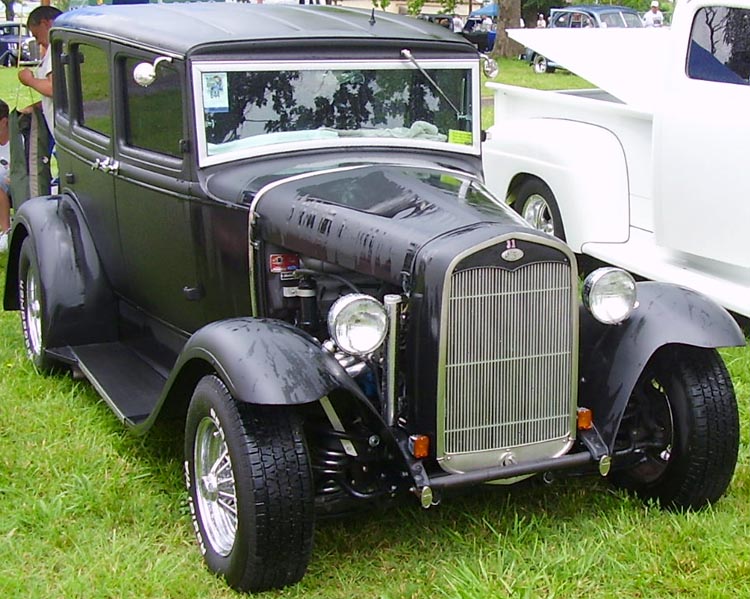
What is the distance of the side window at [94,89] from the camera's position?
14.9ft

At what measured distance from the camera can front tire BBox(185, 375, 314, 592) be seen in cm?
295

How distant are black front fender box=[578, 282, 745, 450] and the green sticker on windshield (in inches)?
41.1

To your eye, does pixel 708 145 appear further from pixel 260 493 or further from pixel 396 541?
pixel 260 493

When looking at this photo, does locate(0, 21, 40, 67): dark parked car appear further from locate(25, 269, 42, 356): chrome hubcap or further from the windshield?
the windshield

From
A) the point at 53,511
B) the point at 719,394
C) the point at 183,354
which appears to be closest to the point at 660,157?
the point at 719,394

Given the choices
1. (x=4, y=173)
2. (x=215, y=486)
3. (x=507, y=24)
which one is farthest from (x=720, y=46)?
(x=507, y=24)

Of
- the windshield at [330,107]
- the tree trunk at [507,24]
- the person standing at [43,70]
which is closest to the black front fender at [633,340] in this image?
the windshield at [330,107]

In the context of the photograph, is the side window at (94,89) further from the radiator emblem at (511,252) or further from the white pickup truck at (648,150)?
the white pickup truck at (648,150)

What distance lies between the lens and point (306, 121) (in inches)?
155

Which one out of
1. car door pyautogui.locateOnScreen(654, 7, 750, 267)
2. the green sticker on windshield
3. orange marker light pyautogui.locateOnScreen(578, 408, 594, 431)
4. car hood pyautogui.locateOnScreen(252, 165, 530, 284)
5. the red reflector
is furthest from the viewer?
car door pyautogui.locateOnScreen(654, 7, 750, 267)

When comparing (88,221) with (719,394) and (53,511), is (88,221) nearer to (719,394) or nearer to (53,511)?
(53,511)

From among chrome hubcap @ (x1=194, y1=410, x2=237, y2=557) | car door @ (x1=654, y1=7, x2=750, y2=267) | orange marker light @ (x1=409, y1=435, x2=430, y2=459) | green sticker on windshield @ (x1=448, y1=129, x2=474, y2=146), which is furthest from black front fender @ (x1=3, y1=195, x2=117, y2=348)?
car door @ (x1=654, y1=7, x2=750, y2=267)

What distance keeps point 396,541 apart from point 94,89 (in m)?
2.62

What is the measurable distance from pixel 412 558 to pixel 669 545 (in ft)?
2.75
